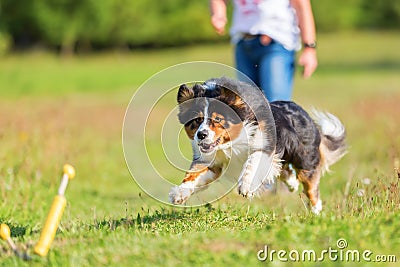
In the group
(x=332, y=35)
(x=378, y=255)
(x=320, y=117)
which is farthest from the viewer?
(x=332, y=35)

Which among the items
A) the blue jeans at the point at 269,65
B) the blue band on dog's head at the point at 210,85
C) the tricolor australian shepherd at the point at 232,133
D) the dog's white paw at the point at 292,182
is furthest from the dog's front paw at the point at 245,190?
the blue jeans at the point at 269,65

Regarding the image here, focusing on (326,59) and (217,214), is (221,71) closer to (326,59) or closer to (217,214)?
(217,214)

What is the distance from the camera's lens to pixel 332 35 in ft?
213

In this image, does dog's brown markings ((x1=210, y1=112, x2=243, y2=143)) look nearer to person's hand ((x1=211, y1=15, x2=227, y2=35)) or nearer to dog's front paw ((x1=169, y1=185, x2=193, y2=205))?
dog's front paw ((x1=169, y1=185, x2=193, y2=205))

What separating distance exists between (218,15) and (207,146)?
1922mm

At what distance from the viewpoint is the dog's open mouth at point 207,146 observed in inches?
190

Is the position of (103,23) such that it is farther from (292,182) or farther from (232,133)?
(232,133)

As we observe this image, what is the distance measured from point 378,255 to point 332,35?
6301 centimetres

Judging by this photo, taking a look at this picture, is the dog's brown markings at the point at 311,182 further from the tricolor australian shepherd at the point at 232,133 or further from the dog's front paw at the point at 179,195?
the dog's front paw at the point at 179,195

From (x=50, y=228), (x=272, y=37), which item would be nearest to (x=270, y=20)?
(x=272, y=37)

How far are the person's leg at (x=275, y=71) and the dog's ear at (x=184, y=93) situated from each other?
1602 millimetres

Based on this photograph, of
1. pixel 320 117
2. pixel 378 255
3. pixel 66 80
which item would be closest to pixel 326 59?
pixel 66 80

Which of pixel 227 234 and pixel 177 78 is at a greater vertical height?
pixel 177 78

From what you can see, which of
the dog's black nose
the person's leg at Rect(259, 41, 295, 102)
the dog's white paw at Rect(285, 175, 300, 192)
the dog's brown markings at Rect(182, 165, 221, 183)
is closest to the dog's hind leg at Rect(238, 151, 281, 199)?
the dog's brown markings at Rect(182, 165, 221, 183)
